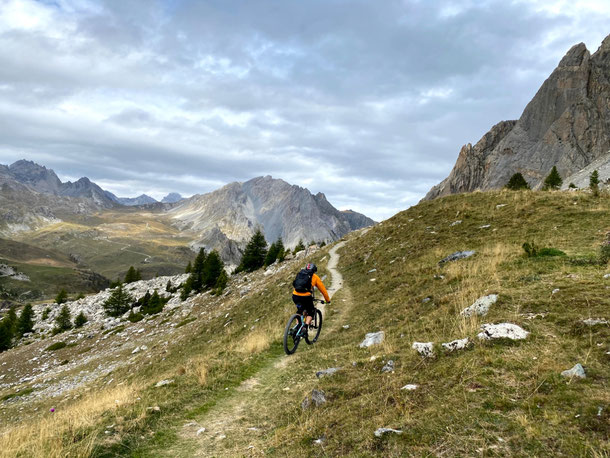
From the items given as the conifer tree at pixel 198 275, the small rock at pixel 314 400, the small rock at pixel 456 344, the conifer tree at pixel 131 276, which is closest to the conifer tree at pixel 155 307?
the conifer tree at pixel 198 275

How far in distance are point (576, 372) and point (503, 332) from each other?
2.17 m

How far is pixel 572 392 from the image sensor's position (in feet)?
17.6

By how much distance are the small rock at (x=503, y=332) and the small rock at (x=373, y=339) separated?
12.6 ft

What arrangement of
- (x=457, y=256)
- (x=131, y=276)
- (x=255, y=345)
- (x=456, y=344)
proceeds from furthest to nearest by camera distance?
(x=131, y=276) < (x=457, y=256) < (x=255, y=345) < (x=456, y=344)

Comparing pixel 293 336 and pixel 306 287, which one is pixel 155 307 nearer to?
pixel 293 336

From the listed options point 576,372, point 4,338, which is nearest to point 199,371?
point 576,372

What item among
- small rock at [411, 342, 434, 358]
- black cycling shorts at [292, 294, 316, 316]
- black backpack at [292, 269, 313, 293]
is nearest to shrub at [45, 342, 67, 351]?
black cycling shorts at [292, 294, 316, 316]

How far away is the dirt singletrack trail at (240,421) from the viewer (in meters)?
7.04

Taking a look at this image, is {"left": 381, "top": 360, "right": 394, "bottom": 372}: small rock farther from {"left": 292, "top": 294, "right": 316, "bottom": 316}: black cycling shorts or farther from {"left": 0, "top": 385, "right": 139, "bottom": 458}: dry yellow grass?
{"left": 0, "top": 385, "right": 139, "bottom": 458}: dry yellow grass

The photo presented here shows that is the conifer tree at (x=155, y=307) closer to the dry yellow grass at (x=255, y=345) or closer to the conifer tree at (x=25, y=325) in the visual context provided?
the conifer tree at (x=25, y=325)

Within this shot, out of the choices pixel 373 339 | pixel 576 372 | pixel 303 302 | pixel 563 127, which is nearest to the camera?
Result: pixel 576 372

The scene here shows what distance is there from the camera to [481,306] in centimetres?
1018

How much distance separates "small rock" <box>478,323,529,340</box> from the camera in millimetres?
7773

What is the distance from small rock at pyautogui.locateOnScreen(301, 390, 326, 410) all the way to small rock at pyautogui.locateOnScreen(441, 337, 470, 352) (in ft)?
11.1
